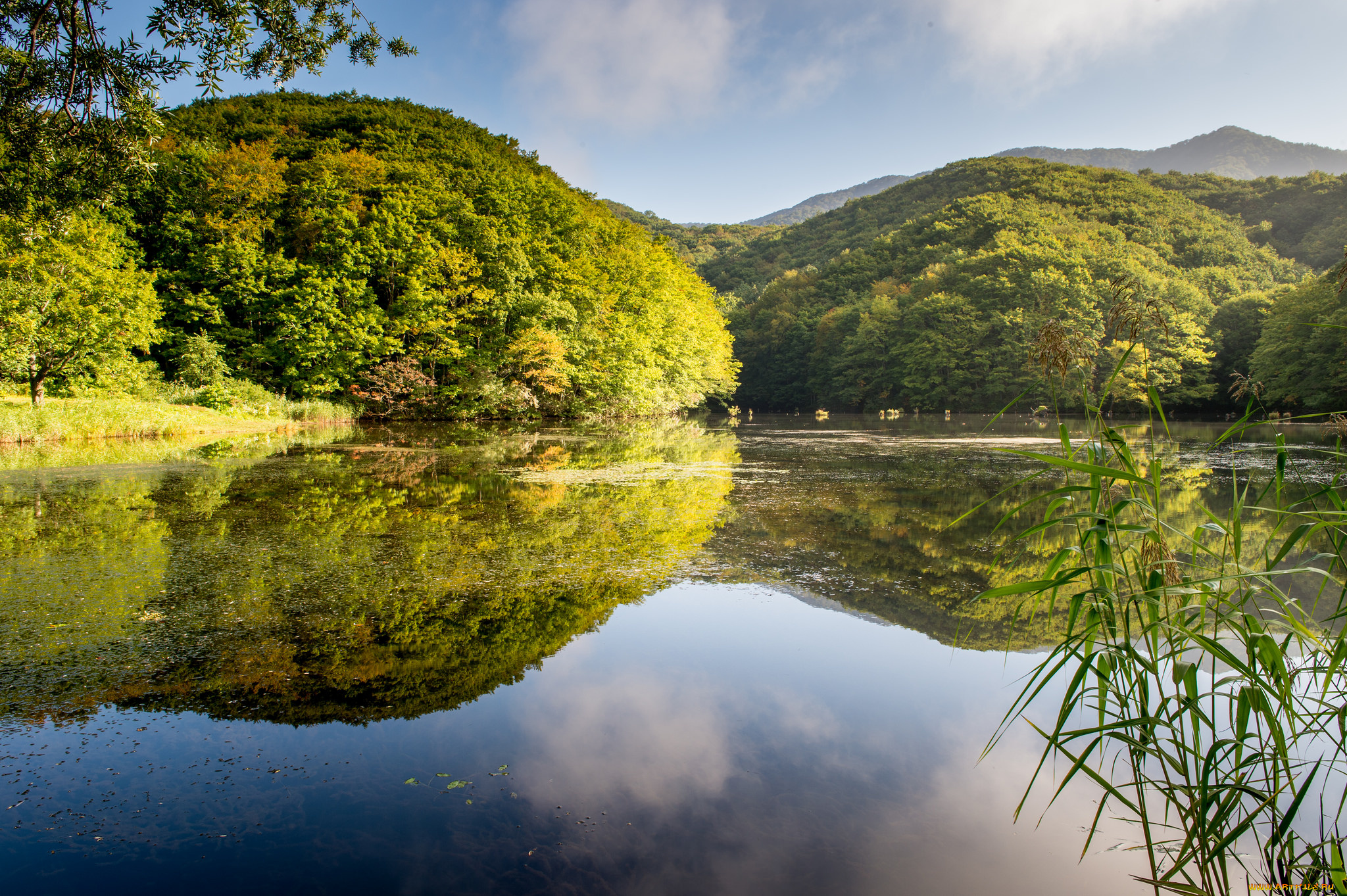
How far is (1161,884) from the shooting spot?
1.93 m

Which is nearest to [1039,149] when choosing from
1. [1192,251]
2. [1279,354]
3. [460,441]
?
[1192,251]

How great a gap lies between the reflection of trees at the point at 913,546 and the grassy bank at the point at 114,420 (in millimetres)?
15130

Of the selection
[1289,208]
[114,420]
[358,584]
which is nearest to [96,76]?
[358,584]

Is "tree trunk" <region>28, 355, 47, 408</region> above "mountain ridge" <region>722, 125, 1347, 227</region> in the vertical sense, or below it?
Result: below

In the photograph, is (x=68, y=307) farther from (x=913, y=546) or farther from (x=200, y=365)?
(x=913, y=546)

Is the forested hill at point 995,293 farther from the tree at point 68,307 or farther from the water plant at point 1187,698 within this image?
the tree at point 68,307

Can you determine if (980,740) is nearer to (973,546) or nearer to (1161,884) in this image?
(1161,884)

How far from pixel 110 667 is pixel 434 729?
178 centimetres

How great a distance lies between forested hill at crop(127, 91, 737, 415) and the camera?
23.4 m

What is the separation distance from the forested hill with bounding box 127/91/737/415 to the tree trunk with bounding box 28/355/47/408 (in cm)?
528

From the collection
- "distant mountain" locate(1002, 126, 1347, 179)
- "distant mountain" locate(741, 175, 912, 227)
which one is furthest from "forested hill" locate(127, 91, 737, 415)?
"distant mountain" locate(741, 175, 912, 227)

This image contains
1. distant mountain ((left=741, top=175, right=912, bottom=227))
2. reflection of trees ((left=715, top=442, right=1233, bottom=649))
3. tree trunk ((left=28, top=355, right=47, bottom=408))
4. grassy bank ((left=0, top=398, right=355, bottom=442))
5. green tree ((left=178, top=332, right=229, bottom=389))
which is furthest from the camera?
distant mountain ((left=741, top=175, right=912, bottom=227))

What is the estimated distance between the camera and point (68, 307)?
1703 centimetres

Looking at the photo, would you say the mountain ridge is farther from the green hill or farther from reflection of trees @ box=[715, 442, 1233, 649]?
reflection of trees @ box=[715, 442, 1233, 649]
